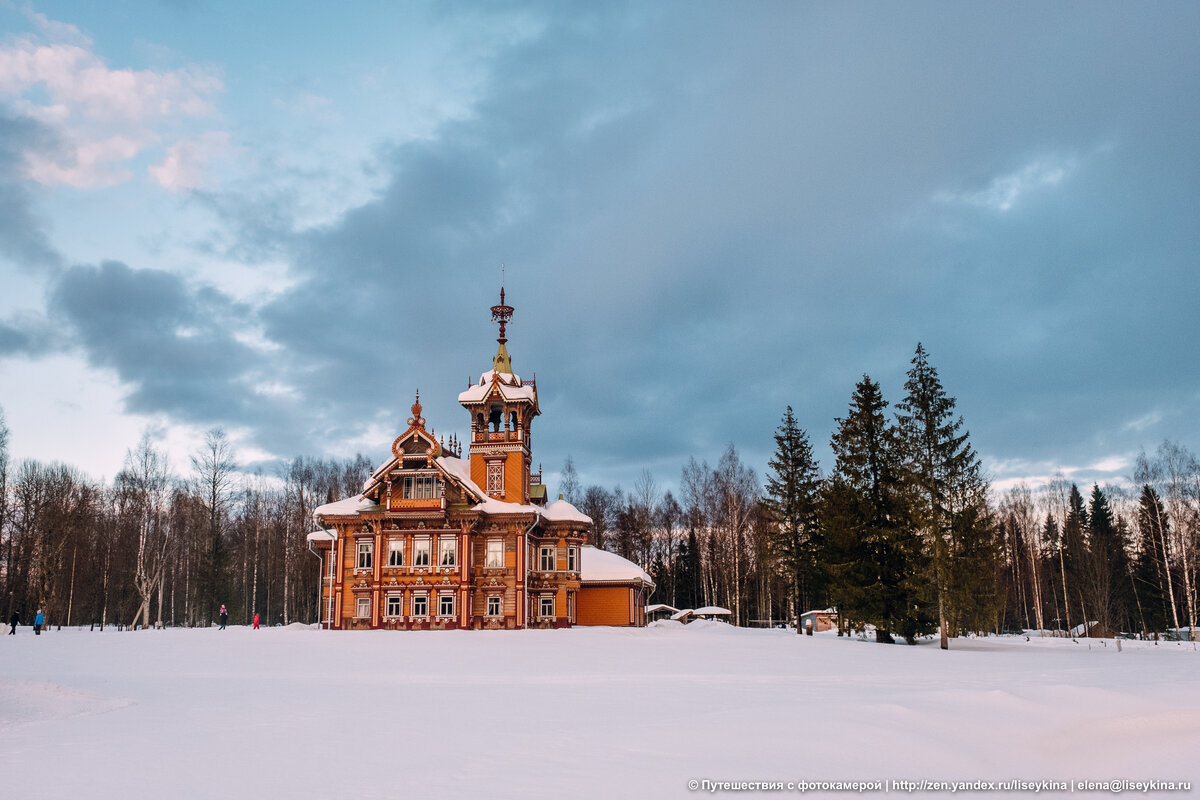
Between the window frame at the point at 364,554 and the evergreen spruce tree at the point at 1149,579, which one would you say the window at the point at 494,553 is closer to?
the window frame at the point at 364,554

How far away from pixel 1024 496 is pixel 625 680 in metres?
75.1

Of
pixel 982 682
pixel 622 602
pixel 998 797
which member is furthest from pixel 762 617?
pixel 998 797

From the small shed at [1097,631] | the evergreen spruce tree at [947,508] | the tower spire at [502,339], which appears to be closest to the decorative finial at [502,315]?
the tower spire at [502,339]

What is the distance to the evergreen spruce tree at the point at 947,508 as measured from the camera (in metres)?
38.0

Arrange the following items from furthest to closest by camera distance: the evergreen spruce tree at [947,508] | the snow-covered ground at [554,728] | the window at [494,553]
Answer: the window at [494,553] → the evergreen spruce tree at [947,508] → the snow-covered ground at [554,728]

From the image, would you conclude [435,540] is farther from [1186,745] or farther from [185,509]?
[185,509]

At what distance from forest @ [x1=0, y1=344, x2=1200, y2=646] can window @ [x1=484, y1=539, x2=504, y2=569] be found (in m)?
16.3

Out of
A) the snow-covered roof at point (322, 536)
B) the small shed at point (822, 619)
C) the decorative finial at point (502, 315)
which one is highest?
the decorative finial at point (502, 315)

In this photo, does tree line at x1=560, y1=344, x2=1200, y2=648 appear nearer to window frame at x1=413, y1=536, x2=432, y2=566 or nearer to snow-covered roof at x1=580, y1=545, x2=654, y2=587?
snow-covered roof at x1=580, y1=545, x2=654, y2=587

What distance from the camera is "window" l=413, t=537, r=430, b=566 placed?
47.6 m

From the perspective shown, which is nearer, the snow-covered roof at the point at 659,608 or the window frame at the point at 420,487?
the window frame at the point at 420,487

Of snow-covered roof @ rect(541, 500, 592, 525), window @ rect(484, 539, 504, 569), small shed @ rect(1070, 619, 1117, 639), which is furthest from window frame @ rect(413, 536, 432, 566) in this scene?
small shed @ rect(1070, 619, 1117, 639)

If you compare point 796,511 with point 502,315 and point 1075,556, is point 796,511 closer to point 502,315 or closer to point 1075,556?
point 502,315

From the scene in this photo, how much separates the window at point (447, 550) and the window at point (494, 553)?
2087 mm
